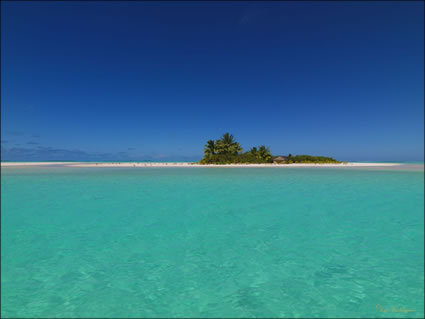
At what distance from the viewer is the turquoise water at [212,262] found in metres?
3.61

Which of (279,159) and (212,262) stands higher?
(279,159)

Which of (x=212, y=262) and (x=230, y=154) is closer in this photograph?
(x=212, y=262)

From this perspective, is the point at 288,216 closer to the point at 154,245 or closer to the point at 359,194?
the point at 154,245

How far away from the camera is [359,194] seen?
1305cm

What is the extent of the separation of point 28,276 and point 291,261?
5592mm

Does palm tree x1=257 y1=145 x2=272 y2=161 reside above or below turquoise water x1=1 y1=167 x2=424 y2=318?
above

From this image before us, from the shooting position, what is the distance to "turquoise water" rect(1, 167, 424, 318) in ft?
11.8

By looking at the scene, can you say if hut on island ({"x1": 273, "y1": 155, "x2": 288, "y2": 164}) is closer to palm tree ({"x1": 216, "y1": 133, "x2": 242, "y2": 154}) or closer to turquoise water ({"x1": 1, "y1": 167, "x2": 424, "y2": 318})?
palm tree ({"x1": 216, "y1": 133, "x2": 242, "y2": 154})

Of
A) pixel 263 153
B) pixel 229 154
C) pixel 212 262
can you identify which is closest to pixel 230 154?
pixel 229 154

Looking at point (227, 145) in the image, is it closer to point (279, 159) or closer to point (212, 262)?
point (279, 159)

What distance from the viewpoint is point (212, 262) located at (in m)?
4.99

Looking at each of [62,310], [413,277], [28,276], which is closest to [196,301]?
[62,310]

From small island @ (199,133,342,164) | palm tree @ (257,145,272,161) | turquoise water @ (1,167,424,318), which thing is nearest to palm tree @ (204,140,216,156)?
small island @ (199,133,342,164)

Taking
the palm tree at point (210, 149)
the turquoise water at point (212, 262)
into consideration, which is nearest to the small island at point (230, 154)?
the palm tree at point (210, 149)
